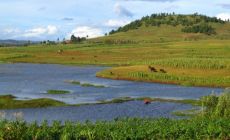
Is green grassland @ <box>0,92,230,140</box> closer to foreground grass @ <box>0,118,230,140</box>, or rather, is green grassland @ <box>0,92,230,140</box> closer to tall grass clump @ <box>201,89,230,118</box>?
foreground grass @ <box>0,118,230,140</box>

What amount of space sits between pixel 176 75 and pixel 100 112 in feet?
153

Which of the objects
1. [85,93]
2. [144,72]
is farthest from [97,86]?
[144,72]

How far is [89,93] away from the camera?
8888cm

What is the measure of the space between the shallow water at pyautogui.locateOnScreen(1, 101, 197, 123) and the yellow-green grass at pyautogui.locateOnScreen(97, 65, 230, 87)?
29.5 metres

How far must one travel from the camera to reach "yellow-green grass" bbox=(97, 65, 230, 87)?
10269cm

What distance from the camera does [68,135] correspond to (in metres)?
35.9

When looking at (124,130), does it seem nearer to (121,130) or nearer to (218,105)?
(121,130)

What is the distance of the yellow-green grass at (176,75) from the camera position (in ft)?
337

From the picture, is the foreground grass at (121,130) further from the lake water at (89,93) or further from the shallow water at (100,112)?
the lake water at (89,93)

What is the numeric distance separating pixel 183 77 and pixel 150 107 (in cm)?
3698

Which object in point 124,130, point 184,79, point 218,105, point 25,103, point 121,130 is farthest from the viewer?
point 184,79

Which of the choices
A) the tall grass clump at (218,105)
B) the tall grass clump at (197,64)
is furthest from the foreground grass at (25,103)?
the tall grass clump at (197,64)

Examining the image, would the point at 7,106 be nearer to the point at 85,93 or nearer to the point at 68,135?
the point at 85,93

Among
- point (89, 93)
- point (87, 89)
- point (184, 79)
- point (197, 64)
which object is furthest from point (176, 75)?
point (89, 93)
